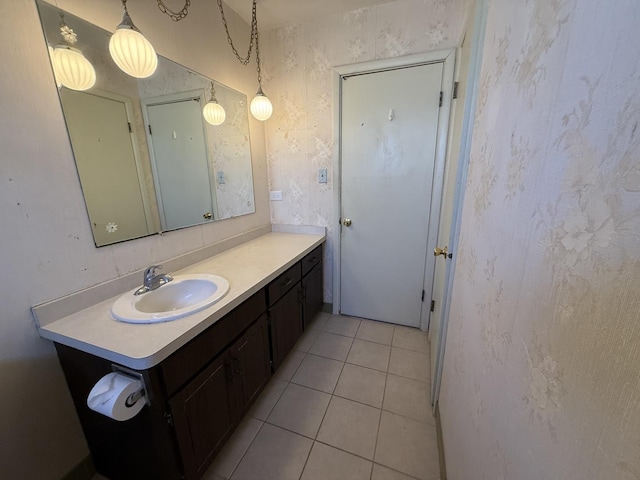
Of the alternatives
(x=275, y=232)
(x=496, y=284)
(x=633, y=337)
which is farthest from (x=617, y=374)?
(x=275, y=232)

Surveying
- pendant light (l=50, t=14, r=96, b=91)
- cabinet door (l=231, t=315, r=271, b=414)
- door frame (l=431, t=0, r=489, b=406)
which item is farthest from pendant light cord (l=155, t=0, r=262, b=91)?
cabinet door (l=231, t=315, r=271, b=414)

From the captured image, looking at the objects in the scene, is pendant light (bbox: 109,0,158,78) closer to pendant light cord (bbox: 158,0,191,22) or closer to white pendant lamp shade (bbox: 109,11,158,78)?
white pendant lamp shade (bbox: 109,11,158,78)

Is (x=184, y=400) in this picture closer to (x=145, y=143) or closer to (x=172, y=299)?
(x=172, y=299)

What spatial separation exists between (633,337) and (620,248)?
9cm

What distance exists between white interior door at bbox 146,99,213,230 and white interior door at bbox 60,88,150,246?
140mm

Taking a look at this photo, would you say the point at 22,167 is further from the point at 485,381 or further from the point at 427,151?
the point at 427,151

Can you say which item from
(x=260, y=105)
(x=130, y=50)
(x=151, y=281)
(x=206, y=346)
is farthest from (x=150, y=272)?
(x=260, y=105)

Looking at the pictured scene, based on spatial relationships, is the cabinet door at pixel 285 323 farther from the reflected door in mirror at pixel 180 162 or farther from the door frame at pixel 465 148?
the door frame at pixel 465 148

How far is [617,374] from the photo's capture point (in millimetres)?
264

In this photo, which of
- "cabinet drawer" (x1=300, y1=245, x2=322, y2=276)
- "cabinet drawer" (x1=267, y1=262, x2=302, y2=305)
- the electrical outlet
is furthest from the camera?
the electrical outlet

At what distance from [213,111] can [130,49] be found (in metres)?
0.68

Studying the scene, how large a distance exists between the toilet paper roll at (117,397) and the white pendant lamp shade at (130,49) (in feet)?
3.97

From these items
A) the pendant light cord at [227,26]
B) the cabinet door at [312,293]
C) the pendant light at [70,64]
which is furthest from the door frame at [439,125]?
the pendant light at [70,64]

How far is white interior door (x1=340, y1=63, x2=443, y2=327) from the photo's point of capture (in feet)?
6.02
